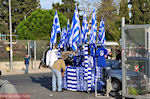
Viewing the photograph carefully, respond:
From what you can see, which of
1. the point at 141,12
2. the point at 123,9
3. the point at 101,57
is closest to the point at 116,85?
the point at 101,57

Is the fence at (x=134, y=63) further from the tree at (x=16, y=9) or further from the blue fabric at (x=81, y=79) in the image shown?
the tree at (x=16, y=9)

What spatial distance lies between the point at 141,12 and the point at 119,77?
30.7 m

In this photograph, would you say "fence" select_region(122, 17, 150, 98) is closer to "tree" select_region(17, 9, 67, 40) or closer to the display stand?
the display stand

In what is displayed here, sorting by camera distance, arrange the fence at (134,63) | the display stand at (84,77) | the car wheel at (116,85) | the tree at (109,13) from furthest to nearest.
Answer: the tree at (109,13) → the car wheel at (116,85) → the display stand at (84,77) → the fence at (134,63)

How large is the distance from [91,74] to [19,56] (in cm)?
1742

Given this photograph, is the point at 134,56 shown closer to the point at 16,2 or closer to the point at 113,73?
the point at 113,73

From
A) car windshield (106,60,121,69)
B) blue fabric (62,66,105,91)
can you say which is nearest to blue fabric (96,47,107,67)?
blue fabric (62,66,105,91)

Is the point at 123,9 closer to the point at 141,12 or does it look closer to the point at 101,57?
the point at 141,12

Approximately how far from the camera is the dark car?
349 inches

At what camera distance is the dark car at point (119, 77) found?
8.87m

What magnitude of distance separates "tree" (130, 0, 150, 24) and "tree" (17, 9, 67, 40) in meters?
10.8

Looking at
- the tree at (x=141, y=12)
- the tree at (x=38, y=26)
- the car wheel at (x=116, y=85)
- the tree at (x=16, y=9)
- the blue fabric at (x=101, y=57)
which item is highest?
the tree at (x=16, y=9)

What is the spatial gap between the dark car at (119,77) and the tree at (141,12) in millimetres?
28072

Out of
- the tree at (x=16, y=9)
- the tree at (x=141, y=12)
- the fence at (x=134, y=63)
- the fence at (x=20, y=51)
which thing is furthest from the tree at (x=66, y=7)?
the fence at (x=134, y=63)
